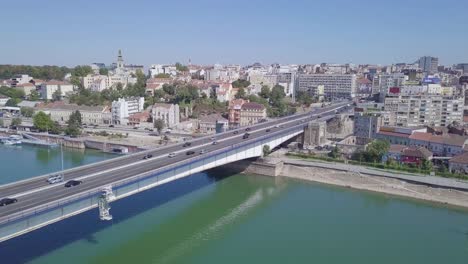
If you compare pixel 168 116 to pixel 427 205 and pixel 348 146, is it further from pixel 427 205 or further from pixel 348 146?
pixel 427 205

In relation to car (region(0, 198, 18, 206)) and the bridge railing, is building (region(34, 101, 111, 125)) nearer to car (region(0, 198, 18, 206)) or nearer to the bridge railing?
the bridge railing

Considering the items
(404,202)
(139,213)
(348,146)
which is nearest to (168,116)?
(348,146)

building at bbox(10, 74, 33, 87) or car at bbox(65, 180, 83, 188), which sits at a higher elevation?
building at bbox(10, 74, 33, 87)

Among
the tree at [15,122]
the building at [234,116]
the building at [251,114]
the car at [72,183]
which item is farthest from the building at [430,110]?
the tree at [15,122]

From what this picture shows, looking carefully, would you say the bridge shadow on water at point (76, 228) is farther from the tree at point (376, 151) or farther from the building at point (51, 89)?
the building at point (51, 89)

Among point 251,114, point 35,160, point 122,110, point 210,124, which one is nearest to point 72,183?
point 35,160

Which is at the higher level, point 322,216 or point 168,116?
point 168,116

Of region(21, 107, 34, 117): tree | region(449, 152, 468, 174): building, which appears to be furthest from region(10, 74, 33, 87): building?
region(449, 152, 468, 174): building
